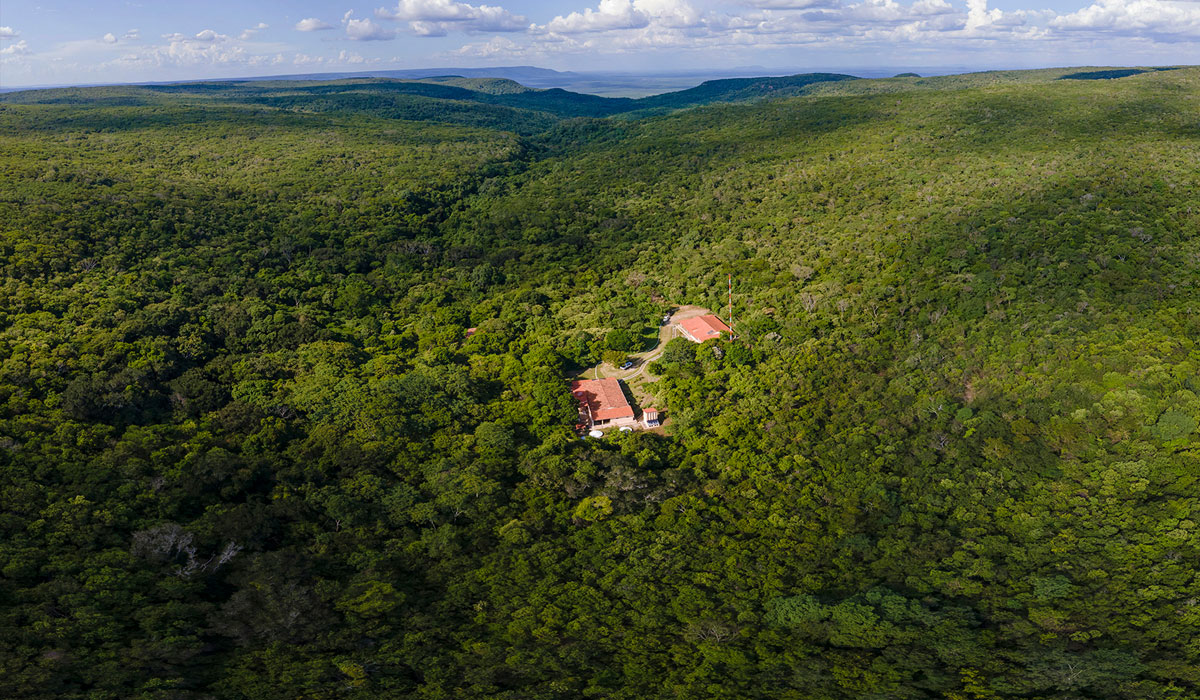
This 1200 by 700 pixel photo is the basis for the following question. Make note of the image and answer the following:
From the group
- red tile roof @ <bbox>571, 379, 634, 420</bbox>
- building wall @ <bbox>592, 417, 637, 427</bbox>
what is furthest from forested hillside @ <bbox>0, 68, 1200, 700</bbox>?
red tile roof @ <bbox>571, 379, 634, 420</bbox>

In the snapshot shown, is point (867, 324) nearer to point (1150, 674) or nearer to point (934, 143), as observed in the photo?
point (1150, 674)

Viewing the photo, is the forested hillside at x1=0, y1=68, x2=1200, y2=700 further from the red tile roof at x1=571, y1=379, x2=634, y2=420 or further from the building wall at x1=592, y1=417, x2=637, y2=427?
the red tile roof at x1=571, y1=379, x2=634, y2=420

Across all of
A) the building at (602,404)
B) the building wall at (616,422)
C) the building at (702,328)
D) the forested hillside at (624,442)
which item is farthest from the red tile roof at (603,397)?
the building at (702,328)

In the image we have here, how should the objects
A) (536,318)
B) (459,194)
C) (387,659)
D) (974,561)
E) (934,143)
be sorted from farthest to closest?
(459,194) < (934,143) < (536,318) < (974,561) < (387,659)

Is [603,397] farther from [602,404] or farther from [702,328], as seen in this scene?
[702,328]

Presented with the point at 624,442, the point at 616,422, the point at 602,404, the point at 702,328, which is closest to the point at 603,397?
the point at 602,404

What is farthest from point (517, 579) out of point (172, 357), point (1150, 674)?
point (172, 357)
